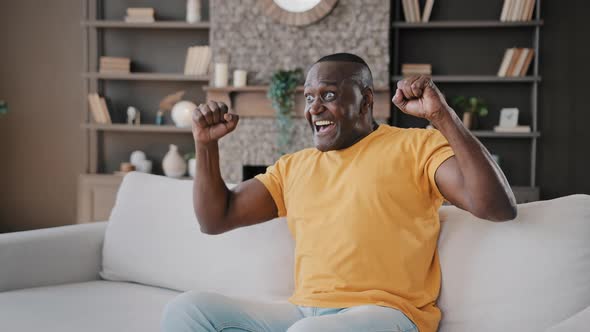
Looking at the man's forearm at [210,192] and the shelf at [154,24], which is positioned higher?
the shelf at [154,24]

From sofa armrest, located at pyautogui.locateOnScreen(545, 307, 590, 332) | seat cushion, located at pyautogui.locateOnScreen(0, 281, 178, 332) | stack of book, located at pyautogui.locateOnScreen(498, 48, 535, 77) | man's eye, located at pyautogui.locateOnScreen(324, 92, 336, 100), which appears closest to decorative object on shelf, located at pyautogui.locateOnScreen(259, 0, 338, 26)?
stack of book, located at pyautogui.locateOnScreen(498, 48, 535, 77)

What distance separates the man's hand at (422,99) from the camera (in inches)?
63.6

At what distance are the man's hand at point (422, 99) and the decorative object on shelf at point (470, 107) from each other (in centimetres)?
374

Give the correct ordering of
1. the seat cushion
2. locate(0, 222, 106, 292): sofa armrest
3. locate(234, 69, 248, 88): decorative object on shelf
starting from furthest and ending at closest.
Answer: locate(234, 69, 248, 88): decorative object on shelf
locate(0, 222, 106, 292): sofa armrest
the seat cushion

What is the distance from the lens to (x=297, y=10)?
5340 millimetres

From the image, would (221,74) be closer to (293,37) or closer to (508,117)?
(293,37)

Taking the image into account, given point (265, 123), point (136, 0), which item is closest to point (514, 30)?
point (265, 123)

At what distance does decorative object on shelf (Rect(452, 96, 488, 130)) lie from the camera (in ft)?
17.3

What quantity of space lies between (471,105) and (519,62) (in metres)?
0.48

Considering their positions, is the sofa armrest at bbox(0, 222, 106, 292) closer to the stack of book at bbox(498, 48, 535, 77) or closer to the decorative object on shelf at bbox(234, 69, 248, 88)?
the decorative object on shelf at bbox(234, 69, 248, 88)

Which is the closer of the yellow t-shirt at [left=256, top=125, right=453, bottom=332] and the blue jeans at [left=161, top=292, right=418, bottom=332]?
the blue jeans at [left=161, top=292, right=418, bottom=332]

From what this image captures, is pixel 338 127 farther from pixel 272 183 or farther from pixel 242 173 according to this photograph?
pixel 242 173

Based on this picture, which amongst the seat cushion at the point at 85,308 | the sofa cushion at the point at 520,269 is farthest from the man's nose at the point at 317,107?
the seat cushion at the point at 85,308

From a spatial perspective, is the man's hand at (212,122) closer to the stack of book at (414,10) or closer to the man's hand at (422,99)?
the man's hand at (422,99)
